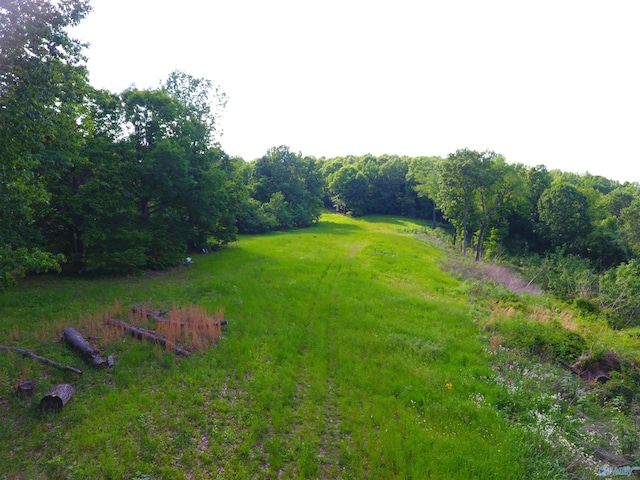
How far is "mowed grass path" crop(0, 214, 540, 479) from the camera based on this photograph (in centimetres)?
722

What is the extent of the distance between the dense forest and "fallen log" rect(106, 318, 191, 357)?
3153 mm

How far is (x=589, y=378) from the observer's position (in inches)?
481

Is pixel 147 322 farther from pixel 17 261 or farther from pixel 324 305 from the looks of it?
pixel 324 305

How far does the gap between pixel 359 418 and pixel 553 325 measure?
1176 cm

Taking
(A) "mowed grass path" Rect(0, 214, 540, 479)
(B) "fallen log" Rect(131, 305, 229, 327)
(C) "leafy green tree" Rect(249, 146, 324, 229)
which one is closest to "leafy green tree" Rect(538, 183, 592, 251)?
(C) "leafy green tree" Rect(249, 146, 324, 229)

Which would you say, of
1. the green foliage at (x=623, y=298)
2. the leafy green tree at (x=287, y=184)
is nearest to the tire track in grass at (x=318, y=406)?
the green foliage at (x=623, y=298)

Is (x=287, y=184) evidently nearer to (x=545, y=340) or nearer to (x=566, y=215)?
(x=566, y=215)

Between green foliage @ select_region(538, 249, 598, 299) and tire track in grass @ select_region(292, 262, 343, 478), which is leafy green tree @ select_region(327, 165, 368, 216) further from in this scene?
tire track in grass @ select_region(292, 262, 343, 478)

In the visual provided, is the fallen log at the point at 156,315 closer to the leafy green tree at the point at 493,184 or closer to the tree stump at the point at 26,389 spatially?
the tree stump at the point at 26,389

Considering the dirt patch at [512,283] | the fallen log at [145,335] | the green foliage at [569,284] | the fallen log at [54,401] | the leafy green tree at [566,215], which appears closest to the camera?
the fallen log at [54,401]

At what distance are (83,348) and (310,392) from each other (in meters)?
7.38

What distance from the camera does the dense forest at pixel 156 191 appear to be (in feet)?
29.4

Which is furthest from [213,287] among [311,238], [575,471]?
[311,238]

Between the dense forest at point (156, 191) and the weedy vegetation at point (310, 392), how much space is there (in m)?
3.70
